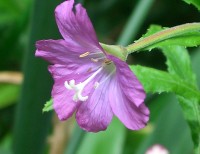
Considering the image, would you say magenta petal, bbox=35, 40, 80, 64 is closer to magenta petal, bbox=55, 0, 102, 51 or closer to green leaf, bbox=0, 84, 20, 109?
magenta petal, bbox=55, 0, 102, 51

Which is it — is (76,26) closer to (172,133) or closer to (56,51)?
(56,51)

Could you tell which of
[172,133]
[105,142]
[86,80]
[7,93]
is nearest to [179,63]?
[86,80]

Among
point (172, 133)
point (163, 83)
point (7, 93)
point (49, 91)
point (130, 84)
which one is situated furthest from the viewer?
point (7, 93)

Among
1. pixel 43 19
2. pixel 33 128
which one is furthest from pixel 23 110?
pixel 43 19

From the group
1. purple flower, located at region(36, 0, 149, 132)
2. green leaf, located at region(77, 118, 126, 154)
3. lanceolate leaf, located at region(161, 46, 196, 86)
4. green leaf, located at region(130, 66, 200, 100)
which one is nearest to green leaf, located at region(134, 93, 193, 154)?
green leaf, located at region(77, 118, 126, 154)

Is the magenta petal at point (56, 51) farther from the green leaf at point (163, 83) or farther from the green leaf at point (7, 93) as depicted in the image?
the green leaf at point (7, 93)

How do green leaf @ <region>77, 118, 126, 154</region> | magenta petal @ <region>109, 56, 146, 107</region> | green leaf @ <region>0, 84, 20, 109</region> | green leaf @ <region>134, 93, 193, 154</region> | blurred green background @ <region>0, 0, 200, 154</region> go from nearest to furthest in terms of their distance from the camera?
1. magenta petal @ <region>109, 56, 146, 107</region>
2. blurred green background @ <region>0, 0, 200, 154</region>
3. green leaf @ <region>134, 93, 193, 154</region>
4. green leaf @ <region>77, 118, 126, 154</region>
5. green leaf @ <region>0, 84, 20, 109</region>

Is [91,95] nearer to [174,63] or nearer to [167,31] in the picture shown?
[167,31]
